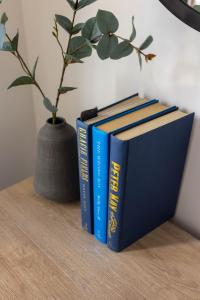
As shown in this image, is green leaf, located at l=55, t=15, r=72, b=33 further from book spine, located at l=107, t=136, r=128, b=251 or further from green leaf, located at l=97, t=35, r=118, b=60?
book spine, located at l=107, t=136, r=128, b=251

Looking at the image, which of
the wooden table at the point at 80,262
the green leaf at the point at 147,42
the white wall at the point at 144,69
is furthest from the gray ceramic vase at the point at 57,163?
the green leaf at the point at 147,42

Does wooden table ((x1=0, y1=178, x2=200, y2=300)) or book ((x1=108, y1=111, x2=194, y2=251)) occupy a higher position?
book ((x1=108, y1=111, x2=194, y2=251))

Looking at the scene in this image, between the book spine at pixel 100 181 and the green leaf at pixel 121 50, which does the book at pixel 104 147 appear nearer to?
the book spine at pixel 100 181

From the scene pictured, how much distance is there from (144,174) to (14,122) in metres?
0.65

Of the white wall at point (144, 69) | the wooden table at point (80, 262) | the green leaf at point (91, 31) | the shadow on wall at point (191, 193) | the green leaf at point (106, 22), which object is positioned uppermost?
the green leaf at point (106, 22)

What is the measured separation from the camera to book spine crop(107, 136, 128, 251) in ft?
2.06

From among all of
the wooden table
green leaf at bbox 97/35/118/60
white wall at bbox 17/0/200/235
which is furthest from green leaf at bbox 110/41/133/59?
the wooden table

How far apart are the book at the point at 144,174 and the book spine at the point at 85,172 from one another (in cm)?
6

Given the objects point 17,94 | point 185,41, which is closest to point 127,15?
point 185,41

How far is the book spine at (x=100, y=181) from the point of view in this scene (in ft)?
2.16

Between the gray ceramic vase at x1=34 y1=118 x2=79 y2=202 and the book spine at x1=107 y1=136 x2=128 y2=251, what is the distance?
0.54 feet

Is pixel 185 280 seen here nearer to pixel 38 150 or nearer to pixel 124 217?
pixel 124 217

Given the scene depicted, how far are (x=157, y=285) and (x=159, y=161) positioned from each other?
0.81 feet

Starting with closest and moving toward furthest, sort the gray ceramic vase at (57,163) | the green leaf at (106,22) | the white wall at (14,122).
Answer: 1. the green leaf at (106,22)
2. the gray ceramic vase at (57,163)
3. the white wall at (14,122)
